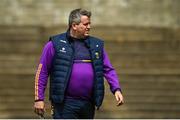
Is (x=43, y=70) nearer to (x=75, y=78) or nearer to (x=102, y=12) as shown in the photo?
(x=75, y=78)

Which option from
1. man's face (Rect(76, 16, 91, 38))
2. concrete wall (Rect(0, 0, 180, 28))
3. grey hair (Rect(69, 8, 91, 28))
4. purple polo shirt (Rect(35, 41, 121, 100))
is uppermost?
grey hair (Rect(69, 8, 91, 28))

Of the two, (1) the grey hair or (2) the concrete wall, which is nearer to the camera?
(1) the grey hair

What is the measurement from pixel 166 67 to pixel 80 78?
7173 millimetres

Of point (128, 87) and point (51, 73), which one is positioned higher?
point (51, 73)

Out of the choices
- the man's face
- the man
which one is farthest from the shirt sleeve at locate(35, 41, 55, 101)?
the man's face

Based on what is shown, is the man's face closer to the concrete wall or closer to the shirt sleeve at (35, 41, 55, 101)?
the shirt sleeve at (35, 41, 55, 101)

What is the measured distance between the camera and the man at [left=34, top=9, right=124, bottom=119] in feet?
20.2

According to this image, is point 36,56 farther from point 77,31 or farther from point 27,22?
point 77,31

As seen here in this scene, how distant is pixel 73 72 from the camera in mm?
6156

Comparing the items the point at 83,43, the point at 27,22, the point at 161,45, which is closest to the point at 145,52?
the point at 161,45

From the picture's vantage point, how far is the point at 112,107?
11.9 m

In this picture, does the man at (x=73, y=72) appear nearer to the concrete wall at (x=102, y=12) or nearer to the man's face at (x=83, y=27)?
the man's face at (x=83, y=27)

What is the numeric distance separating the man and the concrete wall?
28.1 ft

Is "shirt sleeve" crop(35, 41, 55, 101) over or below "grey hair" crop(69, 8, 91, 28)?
below
